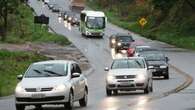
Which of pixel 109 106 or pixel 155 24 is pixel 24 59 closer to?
pixel 109 106

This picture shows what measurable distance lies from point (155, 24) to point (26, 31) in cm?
2079

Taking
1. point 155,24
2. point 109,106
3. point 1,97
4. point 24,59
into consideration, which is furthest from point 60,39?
point 109,106

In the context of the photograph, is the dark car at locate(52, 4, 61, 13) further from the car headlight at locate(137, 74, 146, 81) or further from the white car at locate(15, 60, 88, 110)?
the white car at locate(15, 60, 88, 110)

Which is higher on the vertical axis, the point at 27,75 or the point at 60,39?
the point at 27,75

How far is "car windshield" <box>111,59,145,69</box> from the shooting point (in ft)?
112

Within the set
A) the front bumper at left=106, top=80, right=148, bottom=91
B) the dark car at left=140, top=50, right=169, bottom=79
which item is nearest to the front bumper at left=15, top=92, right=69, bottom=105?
A: the front bumper at left=106, top=80, right=148, bottom=91

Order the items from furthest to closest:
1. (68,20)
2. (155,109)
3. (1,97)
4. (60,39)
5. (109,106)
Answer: (68,20)
(60,39)
(1,97)
(109,106)
(155,109)

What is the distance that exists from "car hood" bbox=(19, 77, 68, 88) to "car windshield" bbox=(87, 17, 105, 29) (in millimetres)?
75178

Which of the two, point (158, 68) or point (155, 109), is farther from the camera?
point (158, 68)

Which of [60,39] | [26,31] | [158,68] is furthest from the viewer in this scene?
[26,31]

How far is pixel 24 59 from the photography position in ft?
188

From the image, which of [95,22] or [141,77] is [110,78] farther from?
[95,22]

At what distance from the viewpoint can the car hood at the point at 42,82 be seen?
23500 mm

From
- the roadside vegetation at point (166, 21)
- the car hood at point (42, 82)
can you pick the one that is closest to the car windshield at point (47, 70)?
the car hood at point (42, 82)
